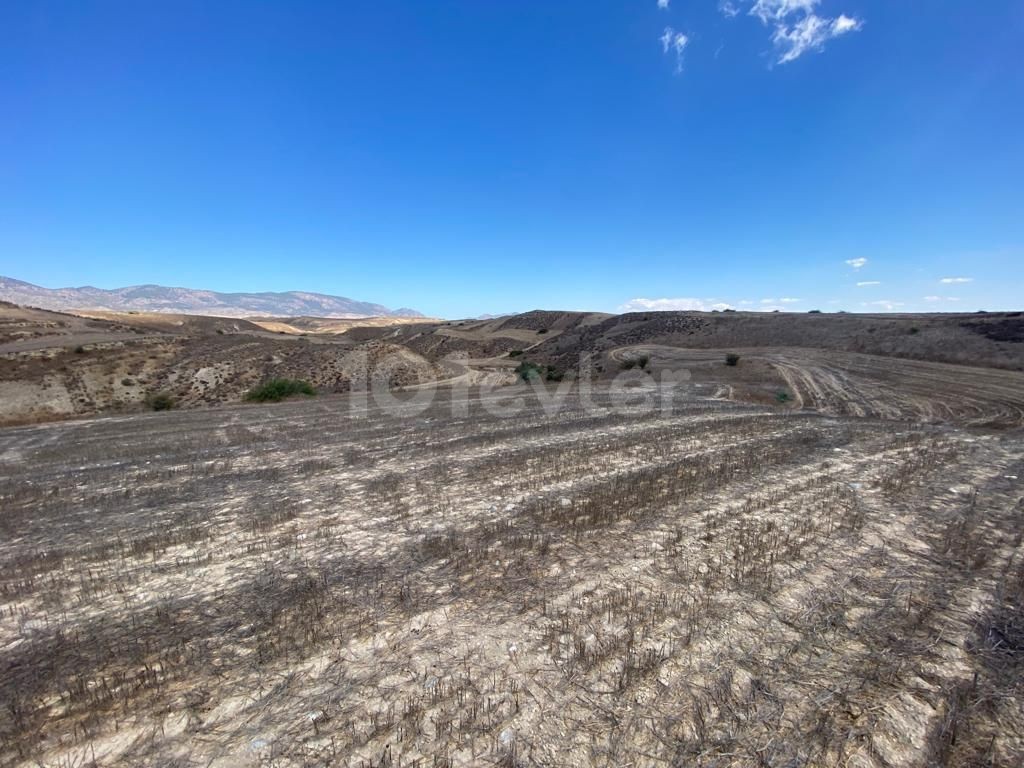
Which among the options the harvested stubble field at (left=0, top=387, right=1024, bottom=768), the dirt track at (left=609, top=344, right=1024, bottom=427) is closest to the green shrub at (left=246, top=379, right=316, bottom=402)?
the harvested stubble field at (left=0, top=387, right=1024, bottom=768)

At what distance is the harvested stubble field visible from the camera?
2.87 meters

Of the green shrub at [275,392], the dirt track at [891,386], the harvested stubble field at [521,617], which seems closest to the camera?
the harvested stubble field at [521,617]

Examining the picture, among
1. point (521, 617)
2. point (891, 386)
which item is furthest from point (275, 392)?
point (891, 386)

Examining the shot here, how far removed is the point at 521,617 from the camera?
13.6 ft

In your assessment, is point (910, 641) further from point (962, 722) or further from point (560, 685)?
point (560, 685)

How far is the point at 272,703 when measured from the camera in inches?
124

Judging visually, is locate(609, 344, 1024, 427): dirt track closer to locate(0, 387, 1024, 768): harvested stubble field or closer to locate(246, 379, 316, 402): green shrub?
locate(0, 387, 1024, 768): harvested stubble field

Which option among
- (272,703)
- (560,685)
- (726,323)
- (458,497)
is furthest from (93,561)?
(726,323)

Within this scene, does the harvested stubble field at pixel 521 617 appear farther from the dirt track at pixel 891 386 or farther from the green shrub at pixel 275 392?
the green shrub at pixel 275 392

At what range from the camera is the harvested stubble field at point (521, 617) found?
287cm

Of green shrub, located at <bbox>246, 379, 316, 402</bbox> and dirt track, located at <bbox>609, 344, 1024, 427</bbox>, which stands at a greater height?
dirt track, located at <bbox>609, 344, 1024, 427</bbox>

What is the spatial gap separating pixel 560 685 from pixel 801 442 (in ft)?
34.2

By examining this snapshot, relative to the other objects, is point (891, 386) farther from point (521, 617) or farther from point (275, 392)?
point (275, 392)

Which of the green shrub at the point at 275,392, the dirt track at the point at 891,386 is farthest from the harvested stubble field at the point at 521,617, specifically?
the green shrub at the point at 275,392
